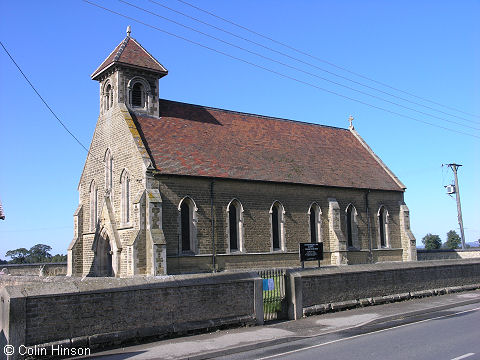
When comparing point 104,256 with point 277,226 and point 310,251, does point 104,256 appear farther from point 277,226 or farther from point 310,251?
point 310,251

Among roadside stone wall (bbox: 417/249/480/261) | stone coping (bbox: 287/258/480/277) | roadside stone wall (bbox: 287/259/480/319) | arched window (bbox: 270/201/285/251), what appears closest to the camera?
roadside stone wall (bbox: 287/259/480/319)

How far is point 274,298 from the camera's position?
15.1 m

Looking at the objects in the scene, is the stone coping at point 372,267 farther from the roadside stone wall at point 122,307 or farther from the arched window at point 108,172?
Result: the arched window at point 108,172

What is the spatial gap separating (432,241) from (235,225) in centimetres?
4917

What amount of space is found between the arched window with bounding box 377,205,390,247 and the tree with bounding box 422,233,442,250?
114 feet

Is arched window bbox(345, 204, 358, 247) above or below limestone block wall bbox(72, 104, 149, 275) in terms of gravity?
below

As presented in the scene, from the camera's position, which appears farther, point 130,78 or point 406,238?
point 406,238

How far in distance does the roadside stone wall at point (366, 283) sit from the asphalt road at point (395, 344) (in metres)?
2.32

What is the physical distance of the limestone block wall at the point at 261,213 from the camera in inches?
984

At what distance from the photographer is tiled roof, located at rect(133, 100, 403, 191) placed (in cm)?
2703

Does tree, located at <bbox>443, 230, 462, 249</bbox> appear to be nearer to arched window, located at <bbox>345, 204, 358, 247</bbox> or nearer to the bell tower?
arched window, located at <bbox>345, 204, 358, 247</bbox>

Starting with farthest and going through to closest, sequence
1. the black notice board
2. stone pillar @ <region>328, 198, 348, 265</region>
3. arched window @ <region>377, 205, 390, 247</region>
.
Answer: arched window @ <region>377, 205, 390, 247</region>, stone pillar @ <region>328, 198, 348, 265</region>, the black notice board

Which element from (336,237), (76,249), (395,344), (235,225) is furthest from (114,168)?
(395,344)

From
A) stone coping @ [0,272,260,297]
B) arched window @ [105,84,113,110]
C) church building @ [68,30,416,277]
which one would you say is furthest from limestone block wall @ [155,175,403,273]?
stone coping @ [0,272,260,297]
